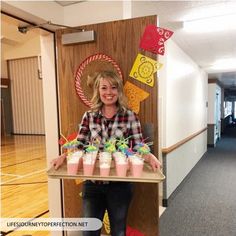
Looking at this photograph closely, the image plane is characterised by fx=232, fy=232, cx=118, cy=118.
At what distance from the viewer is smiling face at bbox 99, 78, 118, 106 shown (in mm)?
1524

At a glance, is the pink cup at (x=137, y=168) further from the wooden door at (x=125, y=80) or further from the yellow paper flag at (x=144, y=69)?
the yellow paper flag at (x=144, y=69)

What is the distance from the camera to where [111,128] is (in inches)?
60.1

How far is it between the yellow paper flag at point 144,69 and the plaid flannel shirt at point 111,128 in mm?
405

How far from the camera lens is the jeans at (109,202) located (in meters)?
1.42

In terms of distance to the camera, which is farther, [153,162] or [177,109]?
[177,109]

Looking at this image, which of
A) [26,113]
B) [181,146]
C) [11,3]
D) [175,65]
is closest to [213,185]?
[181,146]

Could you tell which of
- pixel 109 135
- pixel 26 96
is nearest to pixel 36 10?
pixel 109 135

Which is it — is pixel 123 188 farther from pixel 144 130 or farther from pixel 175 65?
pixel 175 65

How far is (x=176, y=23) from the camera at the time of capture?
263cm

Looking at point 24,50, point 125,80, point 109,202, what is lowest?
point 109,202

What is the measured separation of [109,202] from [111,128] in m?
0.46

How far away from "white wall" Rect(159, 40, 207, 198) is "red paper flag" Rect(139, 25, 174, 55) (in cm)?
124

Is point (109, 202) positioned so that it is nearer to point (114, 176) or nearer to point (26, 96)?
point (114, 176)

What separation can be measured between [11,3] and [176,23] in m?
1.77
